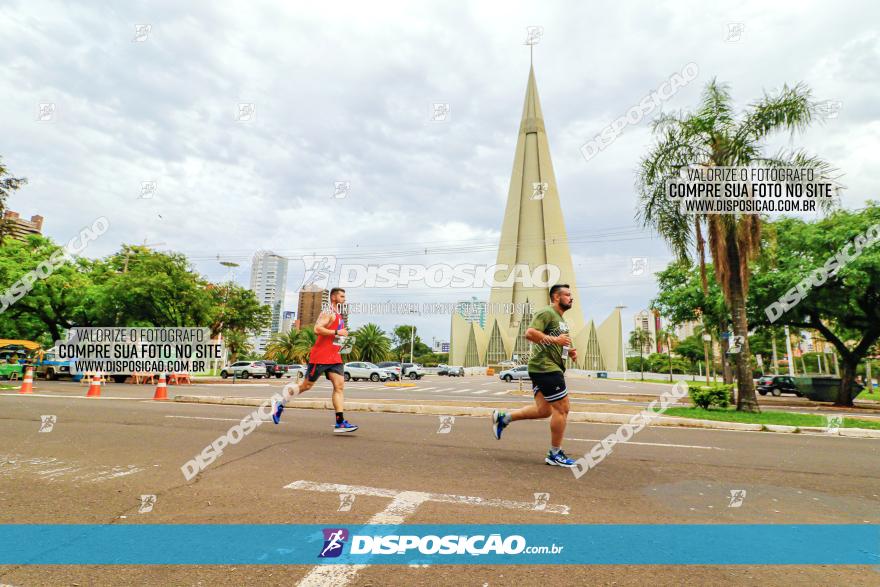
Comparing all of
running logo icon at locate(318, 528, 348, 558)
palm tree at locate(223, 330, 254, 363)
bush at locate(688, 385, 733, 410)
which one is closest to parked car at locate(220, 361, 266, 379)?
palm tree at locate(223, 330, 254, 363)

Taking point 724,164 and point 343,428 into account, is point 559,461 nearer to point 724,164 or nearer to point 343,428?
point 343,428

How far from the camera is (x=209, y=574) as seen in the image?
2.25m

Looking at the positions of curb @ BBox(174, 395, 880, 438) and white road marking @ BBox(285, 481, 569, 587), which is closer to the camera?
white road marking @ BBox(285, 481, 569, 587)

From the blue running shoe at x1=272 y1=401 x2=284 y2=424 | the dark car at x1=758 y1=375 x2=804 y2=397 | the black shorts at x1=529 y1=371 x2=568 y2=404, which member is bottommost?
the dark car at x1=758 y1=375 x2=804 y2=397

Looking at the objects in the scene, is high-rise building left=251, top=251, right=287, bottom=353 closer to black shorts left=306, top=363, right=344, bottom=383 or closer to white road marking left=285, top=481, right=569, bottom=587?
black shorts left=306, top=363, right=344, bottom=383

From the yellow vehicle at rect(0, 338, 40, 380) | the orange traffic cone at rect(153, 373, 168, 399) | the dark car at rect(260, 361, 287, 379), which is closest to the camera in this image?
the orange traffic cone at rect(153, 373, 168, 399)

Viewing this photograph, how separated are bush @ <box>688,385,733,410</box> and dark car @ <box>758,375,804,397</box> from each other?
2195cm

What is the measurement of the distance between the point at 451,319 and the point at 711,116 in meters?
78.1

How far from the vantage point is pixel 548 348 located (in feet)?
16.2

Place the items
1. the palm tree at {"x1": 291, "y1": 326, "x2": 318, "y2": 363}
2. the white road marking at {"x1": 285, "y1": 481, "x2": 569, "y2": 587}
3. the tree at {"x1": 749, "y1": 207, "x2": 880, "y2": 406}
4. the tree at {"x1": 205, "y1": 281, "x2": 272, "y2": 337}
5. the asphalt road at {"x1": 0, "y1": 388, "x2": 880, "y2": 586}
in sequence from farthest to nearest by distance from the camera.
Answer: the palm tree at {"x1": 291, "y1": 326, "x2": 318, "y2": 363} → the tree at {"x1": 205, "y1": 281, "x2": 272, "y2": 337} → the tree at {"x1": 749, "y1": 207, "x2": 880, "y2": 406} → the white road marking at {"x1": 285, "y1": 481, "x2": 569, "y2": 587} → the asphalt road at {"x1": 0, "y1": 388, "x2": 880, "y2": 586}

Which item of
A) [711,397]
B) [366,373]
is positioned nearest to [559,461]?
[711,397]

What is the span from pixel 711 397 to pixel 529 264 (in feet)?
246

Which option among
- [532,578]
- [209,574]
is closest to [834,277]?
[532,578]

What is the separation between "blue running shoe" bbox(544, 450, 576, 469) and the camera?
186 inches
